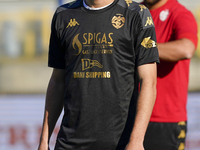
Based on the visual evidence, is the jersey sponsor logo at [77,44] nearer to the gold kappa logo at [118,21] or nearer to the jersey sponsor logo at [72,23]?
the jersey sponsor logo at [72,23]

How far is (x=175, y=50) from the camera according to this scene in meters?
2.19

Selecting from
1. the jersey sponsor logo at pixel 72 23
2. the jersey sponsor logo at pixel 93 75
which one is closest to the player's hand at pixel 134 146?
the jersey sponsor logo at pixel 93 75

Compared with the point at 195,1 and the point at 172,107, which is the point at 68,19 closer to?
the point at 172,107

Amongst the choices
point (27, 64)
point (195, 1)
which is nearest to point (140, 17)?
point (195, 1)

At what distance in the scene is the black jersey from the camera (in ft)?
5.78

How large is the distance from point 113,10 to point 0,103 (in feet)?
12.7

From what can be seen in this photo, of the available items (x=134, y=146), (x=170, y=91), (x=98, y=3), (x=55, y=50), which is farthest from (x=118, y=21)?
(x=170, y=91)

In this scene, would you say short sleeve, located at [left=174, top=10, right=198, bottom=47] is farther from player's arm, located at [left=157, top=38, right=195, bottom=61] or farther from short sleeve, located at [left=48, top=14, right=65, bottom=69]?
short sleeve, located at [left=48, top=14, right=65, bottom=69]

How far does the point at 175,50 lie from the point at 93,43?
69 cm

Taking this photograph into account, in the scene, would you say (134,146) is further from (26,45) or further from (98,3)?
(26,45)

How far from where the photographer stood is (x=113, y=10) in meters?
1.85

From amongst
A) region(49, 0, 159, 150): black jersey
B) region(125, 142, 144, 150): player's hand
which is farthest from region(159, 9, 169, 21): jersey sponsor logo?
region(125, 142, 144, 150): player's hand

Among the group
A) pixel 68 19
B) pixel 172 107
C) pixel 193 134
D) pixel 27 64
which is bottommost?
pixel 193 134

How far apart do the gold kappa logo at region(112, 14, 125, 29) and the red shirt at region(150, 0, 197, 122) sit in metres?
0.67
